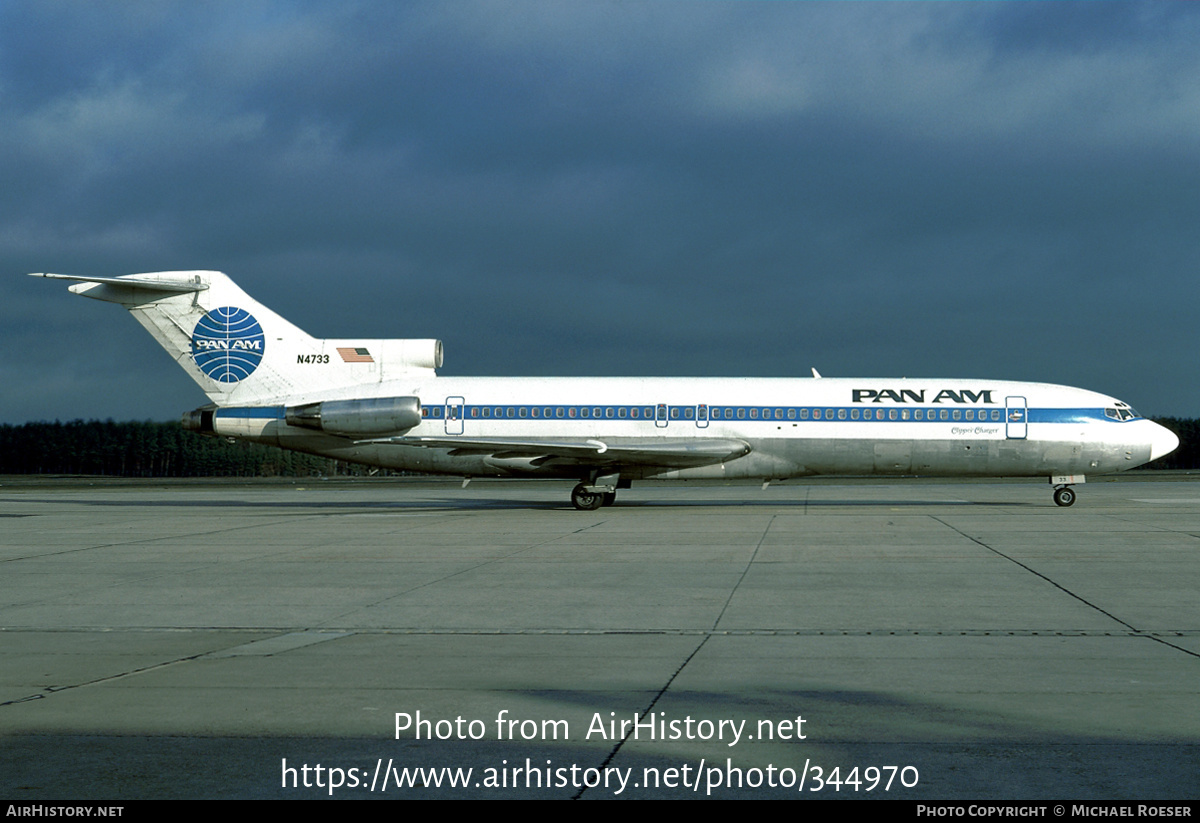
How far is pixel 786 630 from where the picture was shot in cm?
981

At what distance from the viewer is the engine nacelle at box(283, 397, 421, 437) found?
89.9 feet

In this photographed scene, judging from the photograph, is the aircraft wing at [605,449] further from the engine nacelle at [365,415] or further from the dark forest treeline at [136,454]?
the dark forest treeline at [136,454]

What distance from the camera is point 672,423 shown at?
90.5ft

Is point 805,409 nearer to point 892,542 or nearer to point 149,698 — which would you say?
point 892,542

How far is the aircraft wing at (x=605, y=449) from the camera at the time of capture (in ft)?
85.4

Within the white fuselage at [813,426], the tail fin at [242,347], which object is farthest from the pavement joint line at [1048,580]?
the tail fin at [242,347]

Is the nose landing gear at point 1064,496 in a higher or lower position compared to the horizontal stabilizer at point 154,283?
lower

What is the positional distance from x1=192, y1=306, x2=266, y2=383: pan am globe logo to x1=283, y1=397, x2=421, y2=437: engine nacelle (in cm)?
257

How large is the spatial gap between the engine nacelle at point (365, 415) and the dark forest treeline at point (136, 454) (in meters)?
57.8

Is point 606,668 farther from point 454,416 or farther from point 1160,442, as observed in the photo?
point 1160,442

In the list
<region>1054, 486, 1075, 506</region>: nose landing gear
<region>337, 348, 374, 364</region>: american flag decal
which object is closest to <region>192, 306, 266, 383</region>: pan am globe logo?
<region>337, 348, 374, 364</region>: american flag decal

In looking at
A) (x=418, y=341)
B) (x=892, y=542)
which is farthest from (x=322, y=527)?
(x=892, y=542)

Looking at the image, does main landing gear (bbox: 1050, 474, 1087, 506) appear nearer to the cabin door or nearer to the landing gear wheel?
the landing gear wheel

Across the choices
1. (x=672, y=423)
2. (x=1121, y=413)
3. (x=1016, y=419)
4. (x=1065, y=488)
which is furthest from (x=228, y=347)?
(x=1121, y=413)
